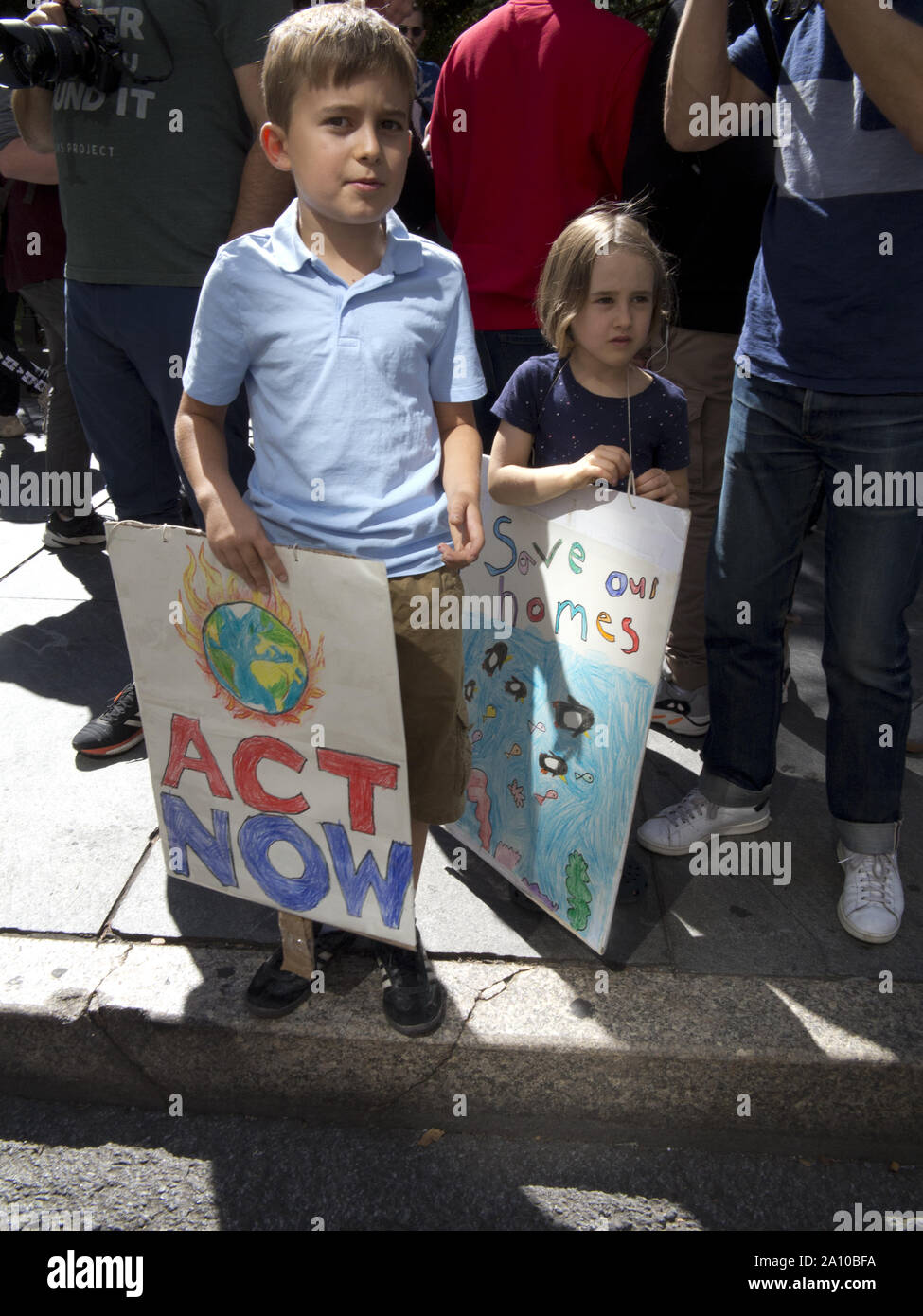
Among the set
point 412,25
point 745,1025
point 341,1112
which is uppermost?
point 412,25

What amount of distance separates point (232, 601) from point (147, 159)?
1317mm

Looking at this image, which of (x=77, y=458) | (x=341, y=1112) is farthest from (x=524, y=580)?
(x=77, y=458)

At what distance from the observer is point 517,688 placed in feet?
7.80

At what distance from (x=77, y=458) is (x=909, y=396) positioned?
3529 mm

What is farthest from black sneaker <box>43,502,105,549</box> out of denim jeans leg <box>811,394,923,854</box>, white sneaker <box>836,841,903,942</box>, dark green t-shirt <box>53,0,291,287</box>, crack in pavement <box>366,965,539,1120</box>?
white sneaker <box>836,841,903,942</box>

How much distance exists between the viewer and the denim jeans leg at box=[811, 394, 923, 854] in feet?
7.11

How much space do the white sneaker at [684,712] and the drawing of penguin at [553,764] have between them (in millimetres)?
995

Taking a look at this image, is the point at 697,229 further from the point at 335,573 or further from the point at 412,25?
the point at 412,25

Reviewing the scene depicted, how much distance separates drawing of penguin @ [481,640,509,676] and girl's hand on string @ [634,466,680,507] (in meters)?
0.50

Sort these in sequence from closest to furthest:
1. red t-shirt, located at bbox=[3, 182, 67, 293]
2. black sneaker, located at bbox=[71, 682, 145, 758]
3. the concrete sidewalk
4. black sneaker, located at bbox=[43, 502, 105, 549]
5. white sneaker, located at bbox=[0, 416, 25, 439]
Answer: the concrete sidewalk, black sneaker, located at bbox=[71, 682, 145, 758], red t-shirt, located at bbox=[3, 182, 67, 293], black sneaker, located at bbox=[43, 502, 105, 549], white sneaker, located at bbox=[0, 416, 25, 439]

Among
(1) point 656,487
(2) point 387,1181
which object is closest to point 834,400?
(1) point 656,487

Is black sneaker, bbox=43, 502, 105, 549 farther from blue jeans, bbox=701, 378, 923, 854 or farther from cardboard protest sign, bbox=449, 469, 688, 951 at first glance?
blue jeans, bbox=701, 378, 923, 854

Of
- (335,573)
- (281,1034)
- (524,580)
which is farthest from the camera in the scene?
(524,580)

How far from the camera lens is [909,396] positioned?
7.05ft
